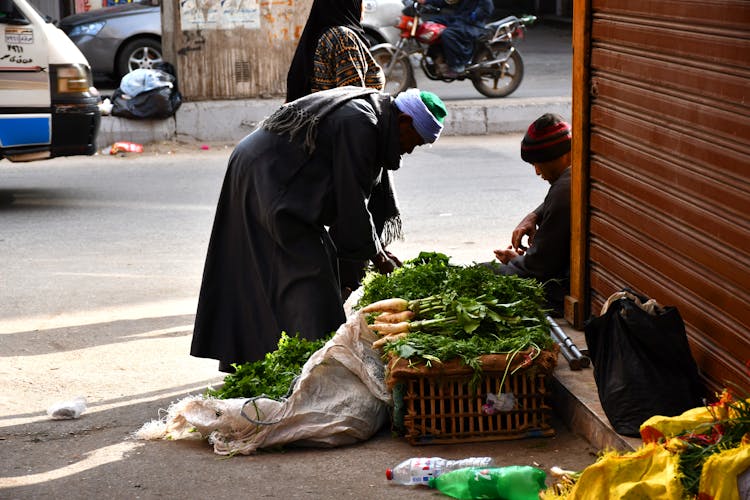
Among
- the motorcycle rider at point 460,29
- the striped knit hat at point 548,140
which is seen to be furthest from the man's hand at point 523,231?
the motorcycle rider at point 460,29

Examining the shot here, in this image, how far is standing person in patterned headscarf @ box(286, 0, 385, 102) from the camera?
6207 millimetres

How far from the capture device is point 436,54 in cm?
1445

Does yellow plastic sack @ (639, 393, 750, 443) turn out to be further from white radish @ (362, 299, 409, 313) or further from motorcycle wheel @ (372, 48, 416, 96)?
motorcycle wheel @ (372, 48, 416, 96)

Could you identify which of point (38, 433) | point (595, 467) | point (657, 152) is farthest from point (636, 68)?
point (38, 433)

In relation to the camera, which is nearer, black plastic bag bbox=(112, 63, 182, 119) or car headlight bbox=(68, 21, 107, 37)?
black plastic bag bbox=(112, 63, 182, 119)

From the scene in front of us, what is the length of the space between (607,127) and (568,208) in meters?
Answer: 0.64

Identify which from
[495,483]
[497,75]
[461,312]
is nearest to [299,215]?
[461,312]

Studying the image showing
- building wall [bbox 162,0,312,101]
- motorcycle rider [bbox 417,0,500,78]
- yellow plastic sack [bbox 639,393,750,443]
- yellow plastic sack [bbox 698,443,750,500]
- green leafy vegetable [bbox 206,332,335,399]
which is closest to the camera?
yellow plastic sack [bbox 698,443,750,500]

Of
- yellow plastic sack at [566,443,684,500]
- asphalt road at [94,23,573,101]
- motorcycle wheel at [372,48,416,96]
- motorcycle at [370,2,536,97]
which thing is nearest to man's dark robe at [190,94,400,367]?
yellow plastic sack at [566,443,684,500]

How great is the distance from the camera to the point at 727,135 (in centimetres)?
376

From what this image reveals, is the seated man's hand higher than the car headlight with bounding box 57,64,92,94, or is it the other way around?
the car headlight with bounding box 57,64,92,94

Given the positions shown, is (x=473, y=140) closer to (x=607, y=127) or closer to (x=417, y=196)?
(x=417, y=196)

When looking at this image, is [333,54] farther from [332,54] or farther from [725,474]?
[725,474]

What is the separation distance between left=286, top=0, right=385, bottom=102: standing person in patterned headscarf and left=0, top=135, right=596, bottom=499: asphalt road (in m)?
1.58
